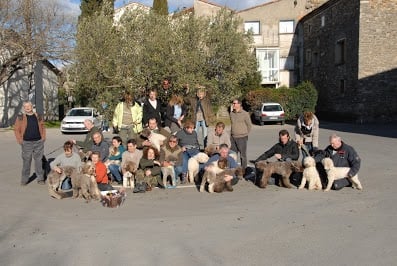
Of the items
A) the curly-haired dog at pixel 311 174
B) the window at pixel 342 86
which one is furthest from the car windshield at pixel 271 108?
the curly-haired dog at pixel 311 174

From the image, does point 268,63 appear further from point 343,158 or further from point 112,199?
point 112,199

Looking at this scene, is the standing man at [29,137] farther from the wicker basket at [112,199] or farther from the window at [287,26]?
the window at [287,26]

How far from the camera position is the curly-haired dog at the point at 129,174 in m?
8.37

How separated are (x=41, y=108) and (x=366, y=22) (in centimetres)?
2785

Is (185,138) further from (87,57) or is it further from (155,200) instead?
(87,57)

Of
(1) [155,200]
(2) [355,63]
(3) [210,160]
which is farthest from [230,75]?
(2) [355,63]

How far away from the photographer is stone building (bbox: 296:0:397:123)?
29.0m

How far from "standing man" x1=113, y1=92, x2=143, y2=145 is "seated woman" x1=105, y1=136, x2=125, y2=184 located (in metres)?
0.45

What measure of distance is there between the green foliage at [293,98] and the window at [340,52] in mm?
2871

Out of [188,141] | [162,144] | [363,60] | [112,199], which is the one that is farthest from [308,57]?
[112,199]

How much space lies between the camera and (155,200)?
760 centimetres

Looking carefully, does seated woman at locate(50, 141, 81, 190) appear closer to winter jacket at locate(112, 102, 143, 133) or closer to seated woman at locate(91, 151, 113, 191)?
seated woman at locate(91, 151, 113, 191)

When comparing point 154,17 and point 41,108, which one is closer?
point 154,17

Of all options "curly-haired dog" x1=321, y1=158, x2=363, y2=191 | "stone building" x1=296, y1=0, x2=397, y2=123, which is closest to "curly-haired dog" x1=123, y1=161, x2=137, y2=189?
"curly-haired dog" x1=321, y1=158, x2=363, y2=191
